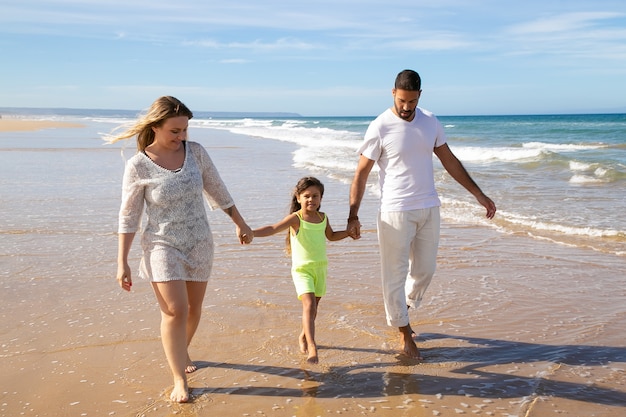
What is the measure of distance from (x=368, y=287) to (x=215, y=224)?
366cm

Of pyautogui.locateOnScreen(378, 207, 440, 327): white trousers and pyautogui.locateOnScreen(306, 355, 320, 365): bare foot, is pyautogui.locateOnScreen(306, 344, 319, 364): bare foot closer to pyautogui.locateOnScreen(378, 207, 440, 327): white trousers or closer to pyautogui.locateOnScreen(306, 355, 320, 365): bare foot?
pyautogui.locateOnScreen(306, 355, 320, 365): bare foot

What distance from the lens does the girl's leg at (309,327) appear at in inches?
180

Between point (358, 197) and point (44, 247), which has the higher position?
point (358, 197)

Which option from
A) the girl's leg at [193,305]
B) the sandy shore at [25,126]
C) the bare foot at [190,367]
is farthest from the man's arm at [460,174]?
the sandy shore at [25,126]

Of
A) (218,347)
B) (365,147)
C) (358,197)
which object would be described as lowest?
(218,347)

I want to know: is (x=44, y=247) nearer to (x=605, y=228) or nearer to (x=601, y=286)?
(x=601, y=286)

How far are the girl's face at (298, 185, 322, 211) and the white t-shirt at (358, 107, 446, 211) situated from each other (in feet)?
1.47

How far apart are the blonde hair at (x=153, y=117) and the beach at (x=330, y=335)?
156cm

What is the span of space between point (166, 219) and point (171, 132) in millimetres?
528

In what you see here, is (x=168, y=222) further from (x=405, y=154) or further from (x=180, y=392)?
(x=405, y=154)

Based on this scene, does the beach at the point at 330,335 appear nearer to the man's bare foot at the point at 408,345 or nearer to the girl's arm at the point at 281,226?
the man's bare foot at the point at 408,345

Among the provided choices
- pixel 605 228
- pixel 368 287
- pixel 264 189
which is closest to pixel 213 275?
pixel 368 287

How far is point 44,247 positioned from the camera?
8.01 m

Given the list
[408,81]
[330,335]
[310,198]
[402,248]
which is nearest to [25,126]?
[330,335]
